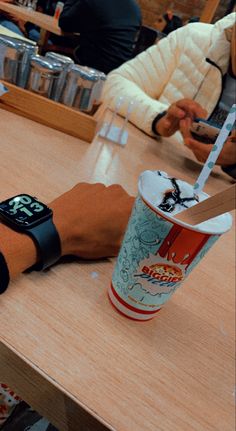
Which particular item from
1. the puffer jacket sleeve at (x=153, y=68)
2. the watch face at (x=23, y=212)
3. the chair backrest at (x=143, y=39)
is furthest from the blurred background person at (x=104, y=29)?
the watch face at (x=23, y=212)

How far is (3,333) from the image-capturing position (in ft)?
1.28

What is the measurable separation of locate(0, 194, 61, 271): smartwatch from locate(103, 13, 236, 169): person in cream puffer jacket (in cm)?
93

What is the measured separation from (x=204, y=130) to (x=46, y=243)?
0.74 metres

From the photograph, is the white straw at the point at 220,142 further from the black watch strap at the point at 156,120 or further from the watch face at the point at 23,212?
the black watch strap at the point at 156,120

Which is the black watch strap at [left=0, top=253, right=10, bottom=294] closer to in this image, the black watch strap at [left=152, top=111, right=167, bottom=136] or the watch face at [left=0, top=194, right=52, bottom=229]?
the watch face at [left=0, top=194, right=52, bottom=229]

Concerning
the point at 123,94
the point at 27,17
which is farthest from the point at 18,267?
the point at 27,17

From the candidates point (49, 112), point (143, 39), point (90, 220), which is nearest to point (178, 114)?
point (49, 112)

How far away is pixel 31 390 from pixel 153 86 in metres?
1.64

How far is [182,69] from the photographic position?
1703 mm

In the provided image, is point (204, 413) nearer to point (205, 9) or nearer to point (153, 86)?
point (153, 86)

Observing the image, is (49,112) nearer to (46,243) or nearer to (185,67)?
(46,243)

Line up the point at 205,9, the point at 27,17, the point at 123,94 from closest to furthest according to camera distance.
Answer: the point at 123,94 → the point at 205,9 → the point at 27,17

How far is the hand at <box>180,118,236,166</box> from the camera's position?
1063 millimetres

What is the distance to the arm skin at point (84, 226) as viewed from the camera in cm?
45
